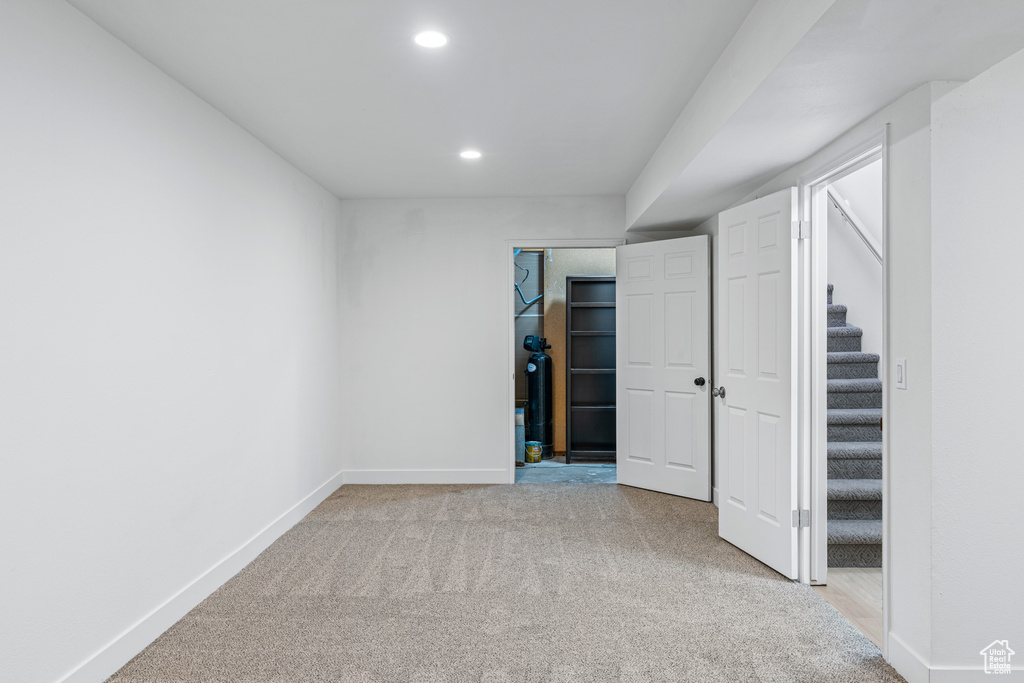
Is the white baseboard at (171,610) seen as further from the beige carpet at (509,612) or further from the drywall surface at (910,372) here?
the drywall surface at (910,372)

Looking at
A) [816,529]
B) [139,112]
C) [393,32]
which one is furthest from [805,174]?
[139,112]

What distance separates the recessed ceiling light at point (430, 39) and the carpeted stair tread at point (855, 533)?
3.15 meters

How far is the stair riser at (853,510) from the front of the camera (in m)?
3.48

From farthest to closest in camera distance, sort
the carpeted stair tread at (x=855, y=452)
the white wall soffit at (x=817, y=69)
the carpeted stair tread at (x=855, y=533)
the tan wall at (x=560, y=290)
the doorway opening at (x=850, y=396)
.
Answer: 1. the tan wall at (x=560, y=290)
2. the carpeted stair tread at (x=855, y=452)
3. the carpeted stair tread at (x=855, y=533)
4. the doorway opening at (x=850, y=396)
5. the white wall soffit at (x=817, y=69)

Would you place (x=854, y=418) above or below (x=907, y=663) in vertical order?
above

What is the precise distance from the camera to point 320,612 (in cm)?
275

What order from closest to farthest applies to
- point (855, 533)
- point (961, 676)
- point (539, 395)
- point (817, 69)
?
point (817, 69)
point (961, 676)
point (855, 533)
point (539, 395)

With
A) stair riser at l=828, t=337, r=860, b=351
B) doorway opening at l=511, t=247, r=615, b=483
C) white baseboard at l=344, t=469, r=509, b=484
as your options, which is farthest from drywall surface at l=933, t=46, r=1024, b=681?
doorway opening at l=511, t=247, r=615, b=483

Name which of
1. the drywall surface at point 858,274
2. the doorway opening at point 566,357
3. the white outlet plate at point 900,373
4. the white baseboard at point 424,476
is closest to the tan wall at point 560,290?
the doorway opening at point 566,357

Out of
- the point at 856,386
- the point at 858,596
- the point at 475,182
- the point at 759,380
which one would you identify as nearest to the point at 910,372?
the point at 759,380

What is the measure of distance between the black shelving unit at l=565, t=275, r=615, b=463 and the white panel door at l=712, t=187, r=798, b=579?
248 centimetres

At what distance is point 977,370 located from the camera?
2092 mm

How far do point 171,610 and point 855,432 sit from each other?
395 cm

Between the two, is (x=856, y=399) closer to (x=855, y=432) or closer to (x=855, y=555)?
(x=855, y=432)
